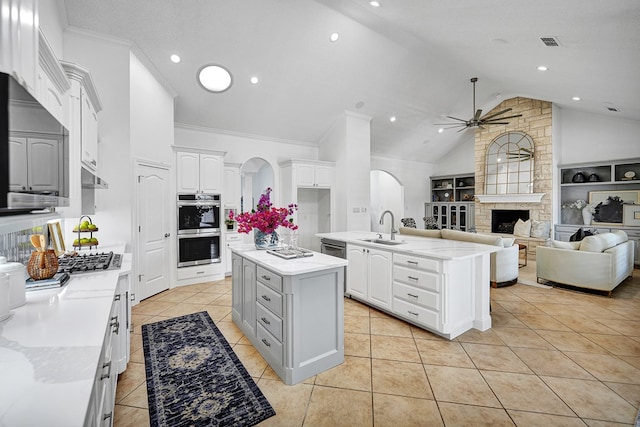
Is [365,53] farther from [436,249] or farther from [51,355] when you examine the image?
[51,355]

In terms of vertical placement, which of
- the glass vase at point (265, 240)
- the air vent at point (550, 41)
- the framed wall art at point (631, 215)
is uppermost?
the air vent at point (550, 41)

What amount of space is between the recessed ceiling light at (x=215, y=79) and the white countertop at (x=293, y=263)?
3164 millimetres

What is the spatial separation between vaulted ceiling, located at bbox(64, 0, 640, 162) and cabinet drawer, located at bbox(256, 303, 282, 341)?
3.35 m

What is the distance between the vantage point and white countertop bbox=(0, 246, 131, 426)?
675 mm

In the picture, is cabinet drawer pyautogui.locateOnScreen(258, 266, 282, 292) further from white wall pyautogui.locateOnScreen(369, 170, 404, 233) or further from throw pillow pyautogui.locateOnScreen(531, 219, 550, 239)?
throw pillow pyautogui.locateOnScreen(531, 219, 550, 239)

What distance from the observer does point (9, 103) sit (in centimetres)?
73

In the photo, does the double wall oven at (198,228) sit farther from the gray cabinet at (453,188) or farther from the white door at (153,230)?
the gray cabinet at (453,188)

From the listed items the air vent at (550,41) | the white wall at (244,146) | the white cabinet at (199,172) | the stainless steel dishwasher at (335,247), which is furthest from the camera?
the white wall at (244,146)

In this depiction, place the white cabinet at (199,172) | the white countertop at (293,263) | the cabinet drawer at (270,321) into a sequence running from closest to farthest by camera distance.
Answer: the white countertop at (293,263)
the cabinet drawer at (270,321)
the white cabinet at (199,172)

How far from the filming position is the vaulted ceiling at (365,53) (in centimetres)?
304

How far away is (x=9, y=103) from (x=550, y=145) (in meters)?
8.74

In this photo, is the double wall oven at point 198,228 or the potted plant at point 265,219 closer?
the potted plant at point 265,219

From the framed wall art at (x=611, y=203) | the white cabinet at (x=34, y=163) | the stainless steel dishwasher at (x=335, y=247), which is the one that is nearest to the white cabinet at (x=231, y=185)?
the stainless steel dishwasher at (x=335, y=247)

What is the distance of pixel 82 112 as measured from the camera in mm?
2156
